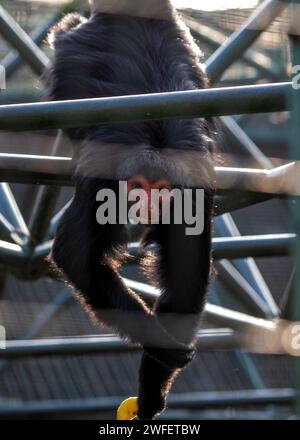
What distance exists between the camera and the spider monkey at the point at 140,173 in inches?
67.4

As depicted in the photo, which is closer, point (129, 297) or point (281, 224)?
point (129, 297)

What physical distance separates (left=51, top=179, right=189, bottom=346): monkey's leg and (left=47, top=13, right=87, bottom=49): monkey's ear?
0.36 metres

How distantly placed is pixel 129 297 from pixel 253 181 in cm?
29

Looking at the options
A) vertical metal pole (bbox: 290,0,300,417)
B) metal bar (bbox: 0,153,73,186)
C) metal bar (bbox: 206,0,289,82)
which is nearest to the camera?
vertical metal pole (bbox: 290,0,300,417)

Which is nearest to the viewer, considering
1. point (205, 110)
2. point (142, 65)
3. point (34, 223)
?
point (205, 110)

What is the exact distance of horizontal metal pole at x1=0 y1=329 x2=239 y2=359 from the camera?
7.86 ft

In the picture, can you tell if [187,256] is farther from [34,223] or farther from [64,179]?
[34,223]

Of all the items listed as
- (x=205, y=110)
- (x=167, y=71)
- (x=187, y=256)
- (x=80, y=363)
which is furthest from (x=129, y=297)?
(x=80, y=363)

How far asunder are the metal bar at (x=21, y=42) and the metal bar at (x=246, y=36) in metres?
0.37

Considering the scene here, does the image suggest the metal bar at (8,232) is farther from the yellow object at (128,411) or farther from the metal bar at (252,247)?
the yellow object at (128,411)

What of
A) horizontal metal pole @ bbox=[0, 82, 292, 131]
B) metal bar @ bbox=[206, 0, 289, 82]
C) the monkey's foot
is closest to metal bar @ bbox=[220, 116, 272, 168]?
metal bar @ bbox=[206, 0, 289, 82]

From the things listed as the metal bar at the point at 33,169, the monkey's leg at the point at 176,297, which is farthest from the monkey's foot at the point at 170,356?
the metal bar at the point at 33,169

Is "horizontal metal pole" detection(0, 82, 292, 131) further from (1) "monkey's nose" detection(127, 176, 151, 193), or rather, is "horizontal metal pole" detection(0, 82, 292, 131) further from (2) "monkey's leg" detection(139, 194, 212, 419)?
(2) "monkey's leg" detection(139, 194, 212, 419)

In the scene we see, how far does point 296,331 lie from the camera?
143cm
